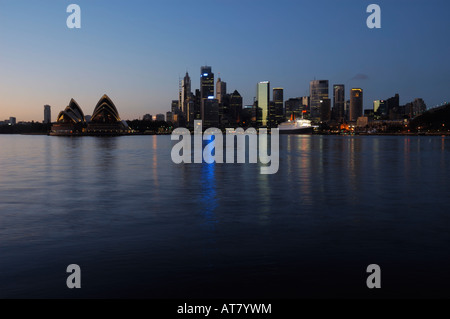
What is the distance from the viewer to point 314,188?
23.6 m

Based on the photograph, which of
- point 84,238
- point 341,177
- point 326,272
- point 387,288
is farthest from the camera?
point 341,177

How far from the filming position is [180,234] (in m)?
12.4

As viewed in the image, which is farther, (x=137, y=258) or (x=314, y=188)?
(x=314, y=188)

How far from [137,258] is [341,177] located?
21.5m

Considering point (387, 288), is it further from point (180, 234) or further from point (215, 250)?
point (180, 234)

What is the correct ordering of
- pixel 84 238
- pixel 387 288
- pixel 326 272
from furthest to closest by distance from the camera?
pixel 84 238
pixel 326 272
pixel 387 288

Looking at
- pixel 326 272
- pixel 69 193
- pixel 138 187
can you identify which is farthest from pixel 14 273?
pixel 138 187

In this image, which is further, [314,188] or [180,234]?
[314,188]
